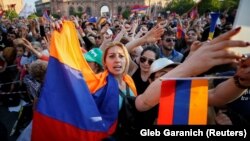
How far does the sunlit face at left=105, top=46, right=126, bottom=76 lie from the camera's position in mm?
3230

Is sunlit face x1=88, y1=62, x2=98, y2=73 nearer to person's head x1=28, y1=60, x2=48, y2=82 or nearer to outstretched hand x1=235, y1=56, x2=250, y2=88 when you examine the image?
person's head x1=28, y1=60, x2=48, y2=82

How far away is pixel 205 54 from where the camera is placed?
1.70 m

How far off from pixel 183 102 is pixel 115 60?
1476mm

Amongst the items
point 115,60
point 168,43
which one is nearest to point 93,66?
point 115,60

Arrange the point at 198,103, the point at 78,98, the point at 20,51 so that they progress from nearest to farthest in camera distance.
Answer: the point at 198,103, the point at 78,98, the point at 20,51

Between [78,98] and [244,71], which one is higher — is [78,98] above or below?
below

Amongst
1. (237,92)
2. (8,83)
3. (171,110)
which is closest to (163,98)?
(171,110)

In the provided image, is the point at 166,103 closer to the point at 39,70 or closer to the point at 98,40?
the point at 39,70

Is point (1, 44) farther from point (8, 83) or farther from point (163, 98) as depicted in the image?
point (163, 98)

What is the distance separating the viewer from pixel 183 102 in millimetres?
1881

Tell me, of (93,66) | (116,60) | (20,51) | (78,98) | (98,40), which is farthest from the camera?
(20,51)

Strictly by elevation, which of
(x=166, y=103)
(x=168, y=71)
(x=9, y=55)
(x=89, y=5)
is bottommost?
(x=89, y=5)

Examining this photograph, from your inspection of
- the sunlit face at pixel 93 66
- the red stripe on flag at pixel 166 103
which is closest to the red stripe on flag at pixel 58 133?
the red stripe on flag at pixel 166 103

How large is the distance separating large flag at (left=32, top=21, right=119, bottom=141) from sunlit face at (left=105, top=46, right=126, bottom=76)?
0.30 metres
